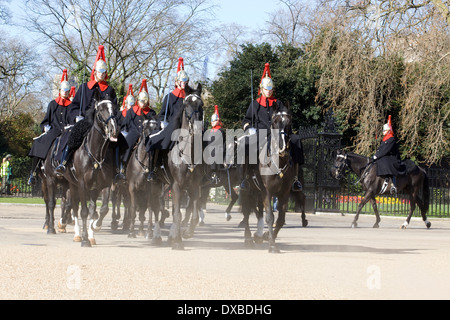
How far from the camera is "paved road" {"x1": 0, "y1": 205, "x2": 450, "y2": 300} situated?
7.43 meters

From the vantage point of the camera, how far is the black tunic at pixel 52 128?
50.9 ft

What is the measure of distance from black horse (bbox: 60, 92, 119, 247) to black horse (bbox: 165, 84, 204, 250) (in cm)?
117

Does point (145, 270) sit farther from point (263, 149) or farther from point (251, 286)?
point (263, 149)

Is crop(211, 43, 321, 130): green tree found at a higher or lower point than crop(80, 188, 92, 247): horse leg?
higher

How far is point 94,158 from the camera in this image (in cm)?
1255

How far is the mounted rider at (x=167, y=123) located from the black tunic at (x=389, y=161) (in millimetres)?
9257

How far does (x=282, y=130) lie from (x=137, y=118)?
5.56 metres

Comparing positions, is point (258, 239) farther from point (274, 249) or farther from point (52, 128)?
point (52, 128)

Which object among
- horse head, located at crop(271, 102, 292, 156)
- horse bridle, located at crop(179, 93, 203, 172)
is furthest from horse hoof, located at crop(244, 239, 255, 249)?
horse head, located at crop(271, 102, 292, 156)

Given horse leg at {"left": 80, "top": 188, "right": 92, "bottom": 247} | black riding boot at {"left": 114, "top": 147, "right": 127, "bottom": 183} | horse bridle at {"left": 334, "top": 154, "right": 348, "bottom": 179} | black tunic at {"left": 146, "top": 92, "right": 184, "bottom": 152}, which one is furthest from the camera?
horse bridle at {"left": 334, "top": 154, "right": 348, "bottom": 179}

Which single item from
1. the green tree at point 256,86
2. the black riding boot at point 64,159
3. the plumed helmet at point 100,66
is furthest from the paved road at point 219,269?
the green tree at point 256,86

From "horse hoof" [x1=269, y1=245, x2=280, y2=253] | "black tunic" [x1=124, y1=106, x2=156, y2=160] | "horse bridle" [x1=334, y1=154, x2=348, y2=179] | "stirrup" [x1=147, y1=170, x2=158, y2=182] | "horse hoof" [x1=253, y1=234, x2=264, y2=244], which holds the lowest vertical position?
"horse hoof" [x1=269, y1=245, x2=280, y2=253]

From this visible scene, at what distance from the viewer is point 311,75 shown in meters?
36.7

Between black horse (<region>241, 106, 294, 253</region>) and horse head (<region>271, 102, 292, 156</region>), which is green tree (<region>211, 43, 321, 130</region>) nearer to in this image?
black horse (<region>241, 106, 294, 253</region>)
